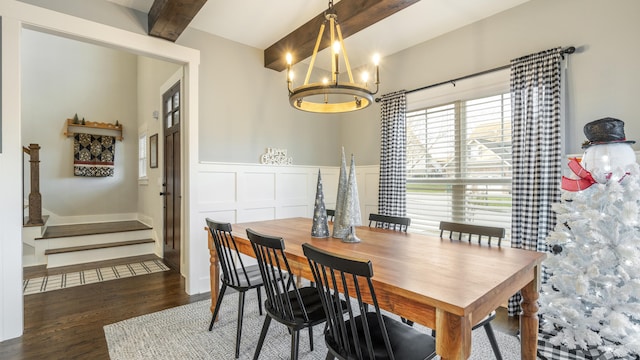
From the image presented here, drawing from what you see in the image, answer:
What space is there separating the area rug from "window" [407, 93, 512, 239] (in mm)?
1161

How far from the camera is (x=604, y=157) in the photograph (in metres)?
1.93

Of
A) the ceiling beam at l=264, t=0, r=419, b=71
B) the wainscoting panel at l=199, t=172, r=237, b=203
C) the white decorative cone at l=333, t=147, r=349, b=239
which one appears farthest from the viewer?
the wainscoting panel at l=199, t=172, r=237, b=203

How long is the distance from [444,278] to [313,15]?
8.67ft

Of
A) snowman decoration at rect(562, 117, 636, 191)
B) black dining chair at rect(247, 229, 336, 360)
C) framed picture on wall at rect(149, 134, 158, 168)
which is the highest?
framed picture on wall at rect(149, 134, 158, 168)

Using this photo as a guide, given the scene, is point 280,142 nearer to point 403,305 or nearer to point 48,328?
point 48,328

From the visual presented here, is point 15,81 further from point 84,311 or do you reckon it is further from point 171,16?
point 84,311

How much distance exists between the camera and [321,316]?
165 centimetres

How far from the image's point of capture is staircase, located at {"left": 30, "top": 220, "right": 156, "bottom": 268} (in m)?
4.00

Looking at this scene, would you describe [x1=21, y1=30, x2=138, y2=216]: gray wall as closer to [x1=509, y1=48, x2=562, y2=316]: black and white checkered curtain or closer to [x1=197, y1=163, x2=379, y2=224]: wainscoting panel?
[x1=197, y1=163, x2=379, y2=224]: wainscoting panel

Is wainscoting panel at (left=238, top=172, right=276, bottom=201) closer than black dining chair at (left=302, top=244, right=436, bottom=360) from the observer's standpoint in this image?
No

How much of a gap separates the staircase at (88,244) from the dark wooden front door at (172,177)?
2.07 ft

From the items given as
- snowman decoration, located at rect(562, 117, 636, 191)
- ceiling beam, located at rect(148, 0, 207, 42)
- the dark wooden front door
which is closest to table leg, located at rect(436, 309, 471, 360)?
snowman decoration, located at rect(562, 117, 636, 191)

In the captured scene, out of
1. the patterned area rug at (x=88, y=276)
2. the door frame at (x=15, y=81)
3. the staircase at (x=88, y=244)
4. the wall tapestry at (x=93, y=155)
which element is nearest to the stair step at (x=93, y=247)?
the staircase at (x=88, y=244)

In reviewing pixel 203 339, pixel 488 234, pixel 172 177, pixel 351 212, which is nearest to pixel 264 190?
pixel 172 177
